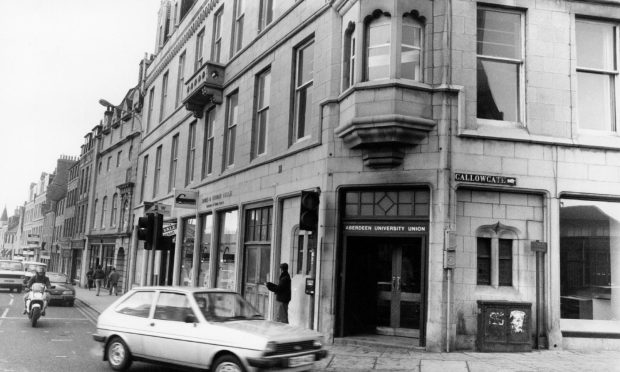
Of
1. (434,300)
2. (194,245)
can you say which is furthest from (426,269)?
(194,245)

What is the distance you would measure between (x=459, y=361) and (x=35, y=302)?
1166cm

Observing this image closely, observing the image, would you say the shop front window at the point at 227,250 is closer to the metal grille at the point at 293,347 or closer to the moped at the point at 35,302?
the moped at the point at 35,302

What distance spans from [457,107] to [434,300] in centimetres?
410

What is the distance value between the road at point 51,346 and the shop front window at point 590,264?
331 inches

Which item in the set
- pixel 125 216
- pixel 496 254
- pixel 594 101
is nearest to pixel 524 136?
pixel 594 101

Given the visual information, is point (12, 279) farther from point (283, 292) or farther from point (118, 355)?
point (118, 355)

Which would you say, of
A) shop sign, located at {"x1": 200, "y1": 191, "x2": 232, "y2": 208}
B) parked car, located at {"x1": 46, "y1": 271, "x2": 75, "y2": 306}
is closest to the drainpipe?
shop sign, located at {"x1": 200, "y1": 191, "x2": 232, "y2": 208}

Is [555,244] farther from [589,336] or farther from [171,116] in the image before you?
[171,116]

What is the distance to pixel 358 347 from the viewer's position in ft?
36.0

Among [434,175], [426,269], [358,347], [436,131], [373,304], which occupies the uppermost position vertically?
[436,131]

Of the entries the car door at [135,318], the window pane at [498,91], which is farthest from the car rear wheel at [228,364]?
the window pane at [498,91]

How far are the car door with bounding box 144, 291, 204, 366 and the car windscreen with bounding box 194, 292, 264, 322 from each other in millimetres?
201

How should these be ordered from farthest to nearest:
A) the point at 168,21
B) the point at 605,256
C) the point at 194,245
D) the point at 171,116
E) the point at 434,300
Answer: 1. the point at 168,21
2. the point at 171,116
3. the point at 194,245
4. the point at 605,256
5. the point at 434,300

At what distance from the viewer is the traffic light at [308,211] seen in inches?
444
